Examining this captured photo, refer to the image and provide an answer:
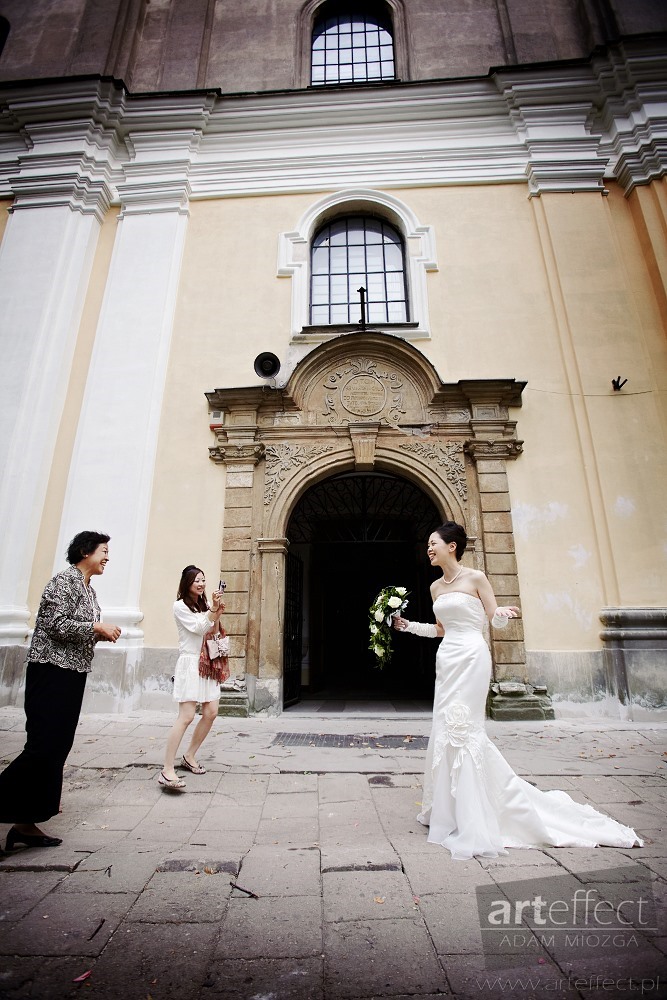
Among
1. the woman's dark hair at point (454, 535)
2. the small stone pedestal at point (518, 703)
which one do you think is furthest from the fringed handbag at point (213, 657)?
the small stone pedestal at point (518, 703)

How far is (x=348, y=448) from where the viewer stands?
7016 millimetres

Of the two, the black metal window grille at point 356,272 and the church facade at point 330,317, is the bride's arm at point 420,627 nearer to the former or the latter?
the church facade at point 330,317

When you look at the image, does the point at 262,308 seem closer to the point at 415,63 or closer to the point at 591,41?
the point at 415,63

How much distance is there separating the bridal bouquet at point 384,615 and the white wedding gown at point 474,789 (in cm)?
48

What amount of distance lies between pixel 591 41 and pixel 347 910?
1342cm

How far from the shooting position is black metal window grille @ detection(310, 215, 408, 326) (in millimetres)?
8266

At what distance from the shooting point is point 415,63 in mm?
9516

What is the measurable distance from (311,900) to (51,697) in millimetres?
1695

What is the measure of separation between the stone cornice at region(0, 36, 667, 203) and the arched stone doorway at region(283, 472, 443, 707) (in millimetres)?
5623

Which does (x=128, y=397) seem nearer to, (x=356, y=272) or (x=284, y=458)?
(x=284, y=458)

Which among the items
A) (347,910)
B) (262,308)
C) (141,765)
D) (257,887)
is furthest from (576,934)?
(262,308)

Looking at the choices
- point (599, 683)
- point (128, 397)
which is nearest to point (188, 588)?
point (128, 397)

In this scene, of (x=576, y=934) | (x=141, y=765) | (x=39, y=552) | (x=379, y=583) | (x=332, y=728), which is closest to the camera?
(x=576, y=934)

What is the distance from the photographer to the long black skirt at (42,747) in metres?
2.52
